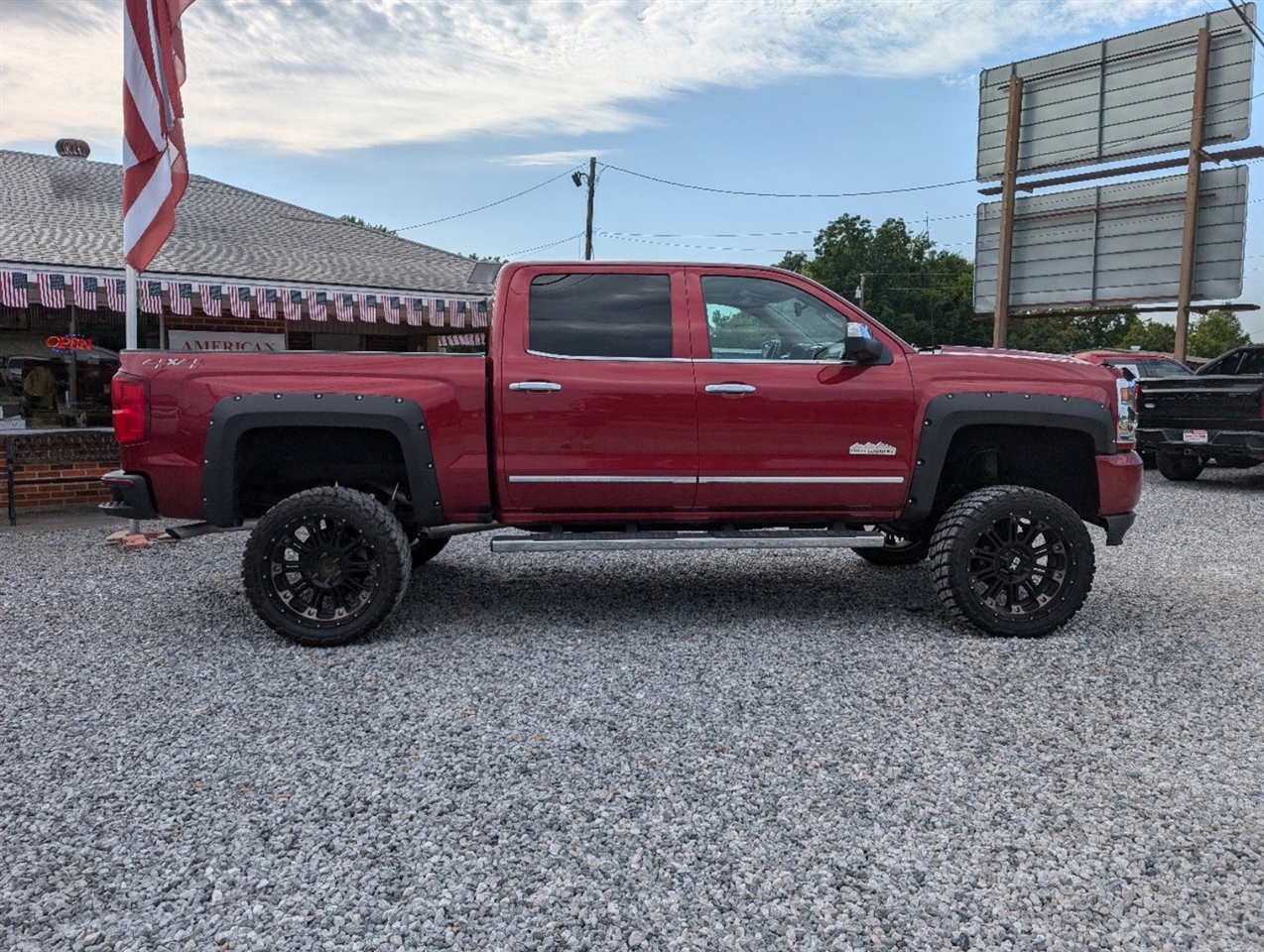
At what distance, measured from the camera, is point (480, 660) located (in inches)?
177

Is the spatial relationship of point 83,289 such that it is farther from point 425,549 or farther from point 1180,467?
point 1180,467

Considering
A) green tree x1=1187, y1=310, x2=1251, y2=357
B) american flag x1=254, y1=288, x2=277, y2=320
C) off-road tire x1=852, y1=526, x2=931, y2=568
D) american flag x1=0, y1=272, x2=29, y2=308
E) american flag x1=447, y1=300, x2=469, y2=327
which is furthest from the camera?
green tree x1=1187, y1=310, x2=1251, y2=357

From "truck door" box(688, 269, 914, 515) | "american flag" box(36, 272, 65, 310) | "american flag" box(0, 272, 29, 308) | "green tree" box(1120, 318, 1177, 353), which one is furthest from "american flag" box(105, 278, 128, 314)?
"green tree" box(1120, 318, 1177, 353)

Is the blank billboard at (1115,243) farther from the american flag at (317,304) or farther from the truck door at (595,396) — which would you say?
the truck door at (595,396)

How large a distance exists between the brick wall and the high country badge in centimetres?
777

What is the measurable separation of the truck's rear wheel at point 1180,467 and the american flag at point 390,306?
9896mm

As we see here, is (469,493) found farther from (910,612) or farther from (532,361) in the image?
(910,612)

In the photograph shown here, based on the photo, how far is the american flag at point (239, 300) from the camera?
10555 millimetres

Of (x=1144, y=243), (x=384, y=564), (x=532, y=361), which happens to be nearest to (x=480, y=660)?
(x=384, y=564)

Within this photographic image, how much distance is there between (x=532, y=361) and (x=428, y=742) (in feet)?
6.69

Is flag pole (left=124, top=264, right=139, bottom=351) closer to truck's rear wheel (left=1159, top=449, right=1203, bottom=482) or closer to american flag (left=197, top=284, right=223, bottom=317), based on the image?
american flag (left=197, top=284, right=223, bottom=317)

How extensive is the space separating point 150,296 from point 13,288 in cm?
125

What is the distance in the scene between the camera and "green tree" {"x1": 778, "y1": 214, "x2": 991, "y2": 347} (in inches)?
2645

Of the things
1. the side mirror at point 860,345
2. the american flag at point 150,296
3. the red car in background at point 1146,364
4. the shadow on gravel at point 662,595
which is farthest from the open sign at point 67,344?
the red car in background at point 1146,364
